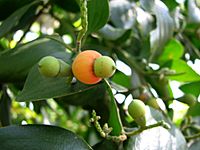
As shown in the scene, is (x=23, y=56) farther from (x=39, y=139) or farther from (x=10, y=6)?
(x=39, y=139)

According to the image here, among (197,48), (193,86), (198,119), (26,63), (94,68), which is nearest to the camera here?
(94,68)

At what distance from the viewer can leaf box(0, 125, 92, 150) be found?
2.83 feet

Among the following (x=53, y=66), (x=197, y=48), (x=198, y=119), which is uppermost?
(x=53, y=66)

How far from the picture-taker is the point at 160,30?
4.51 feet

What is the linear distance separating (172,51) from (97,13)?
580 millimetres

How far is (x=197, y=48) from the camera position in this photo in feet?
5.58

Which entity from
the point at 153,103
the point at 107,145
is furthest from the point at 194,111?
the point at 107,145

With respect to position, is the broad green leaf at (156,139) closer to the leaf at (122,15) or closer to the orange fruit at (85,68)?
the orange fruit at (85,68)

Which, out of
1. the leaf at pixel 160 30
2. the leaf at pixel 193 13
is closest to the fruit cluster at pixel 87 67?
the leaf at pixel 160 30

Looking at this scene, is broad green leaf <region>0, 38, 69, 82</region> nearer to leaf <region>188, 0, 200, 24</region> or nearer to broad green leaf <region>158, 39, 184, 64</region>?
broad green leaf <region>158, 39, 184, 64</region>

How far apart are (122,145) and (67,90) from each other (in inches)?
5.6

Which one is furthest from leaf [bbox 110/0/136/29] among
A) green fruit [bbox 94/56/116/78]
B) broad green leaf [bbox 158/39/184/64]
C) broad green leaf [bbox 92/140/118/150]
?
green fruit [bbox 94/56/116/78]

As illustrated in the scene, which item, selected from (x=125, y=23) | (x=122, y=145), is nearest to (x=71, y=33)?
(x=125, y=23)

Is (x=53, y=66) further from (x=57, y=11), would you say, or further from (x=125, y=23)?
(x=57, y=11)
